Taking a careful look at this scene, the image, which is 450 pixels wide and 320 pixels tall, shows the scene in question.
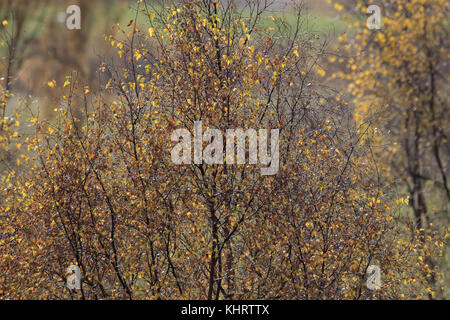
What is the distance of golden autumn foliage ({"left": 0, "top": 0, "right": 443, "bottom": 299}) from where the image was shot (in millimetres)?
8977

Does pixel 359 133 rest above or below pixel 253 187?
above

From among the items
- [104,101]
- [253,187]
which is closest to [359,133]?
[253,187]

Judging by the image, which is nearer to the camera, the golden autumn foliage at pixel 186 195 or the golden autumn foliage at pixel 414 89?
the golden autumn foliage at pixel 186 195

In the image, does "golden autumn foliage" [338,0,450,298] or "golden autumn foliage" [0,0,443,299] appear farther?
"golden autumn foliage" [338,0,450,298]

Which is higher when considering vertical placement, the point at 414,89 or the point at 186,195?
the point at 414,89

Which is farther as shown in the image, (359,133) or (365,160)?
(365,160)

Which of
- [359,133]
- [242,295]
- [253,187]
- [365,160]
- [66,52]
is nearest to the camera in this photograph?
[253,187]

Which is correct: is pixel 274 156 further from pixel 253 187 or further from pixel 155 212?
pixel 155 212

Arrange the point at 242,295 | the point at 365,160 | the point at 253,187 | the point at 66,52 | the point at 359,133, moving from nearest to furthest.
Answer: the point at 253,187 < the point at 242,295 < the point at 359,133 < the point at 365,160 < the point at 66,52

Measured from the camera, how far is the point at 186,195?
352 inches

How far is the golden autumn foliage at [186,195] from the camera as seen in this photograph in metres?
8.98

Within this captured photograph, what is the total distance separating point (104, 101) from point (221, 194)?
2707 millimetres

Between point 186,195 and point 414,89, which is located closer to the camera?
point 186,195
